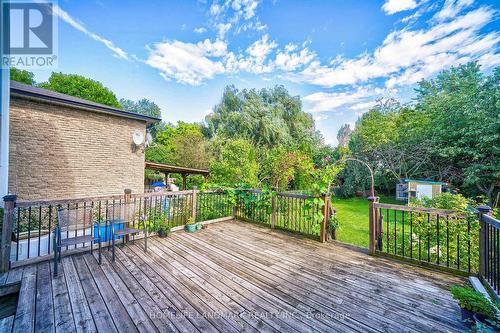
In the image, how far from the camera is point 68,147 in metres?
6.39

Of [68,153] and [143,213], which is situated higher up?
[68,153]

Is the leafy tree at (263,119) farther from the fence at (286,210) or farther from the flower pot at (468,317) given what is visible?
the flower pot at (468,317)

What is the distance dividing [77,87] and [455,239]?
93.3ft

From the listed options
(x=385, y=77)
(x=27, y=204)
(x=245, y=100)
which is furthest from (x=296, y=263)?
(x=385, y=77)

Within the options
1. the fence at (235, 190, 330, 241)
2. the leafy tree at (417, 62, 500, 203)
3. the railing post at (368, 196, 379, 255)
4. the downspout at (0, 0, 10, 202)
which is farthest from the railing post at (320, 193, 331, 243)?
the leafy tree at (417, 62, 500, 203)

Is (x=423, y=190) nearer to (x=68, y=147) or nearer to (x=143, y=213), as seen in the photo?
(x=143, y=213)

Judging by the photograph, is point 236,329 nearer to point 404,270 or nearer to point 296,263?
point 296,263

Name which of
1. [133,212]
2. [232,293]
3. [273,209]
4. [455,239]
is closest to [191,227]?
[133,212]

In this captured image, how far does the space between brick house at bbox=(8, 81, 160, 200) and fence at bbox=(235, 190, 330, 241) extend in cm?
486

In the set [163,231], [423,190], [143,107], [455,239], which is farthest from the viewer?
[143,107]

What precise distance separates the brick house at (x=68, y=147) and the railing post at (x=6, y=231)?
13.1 feet

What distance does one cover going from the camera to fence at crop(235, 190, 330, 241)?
4168mm

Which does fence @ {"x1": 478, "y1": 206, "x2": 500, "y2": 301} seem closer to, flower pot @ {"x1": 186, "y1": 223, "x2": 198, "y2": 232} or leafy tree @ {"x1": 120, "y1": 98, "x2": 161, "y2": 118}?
flower pot @ {"x1": 186, "y1": 223, "x2": 198, "y2": 232}

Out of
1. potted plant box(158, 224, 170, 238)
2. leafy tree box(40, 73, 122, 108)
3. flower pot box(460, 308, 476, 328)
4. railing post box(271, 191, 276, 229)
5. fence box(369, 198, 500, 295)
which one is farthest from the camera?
leafy tree box(40, 73, 122, 108)
